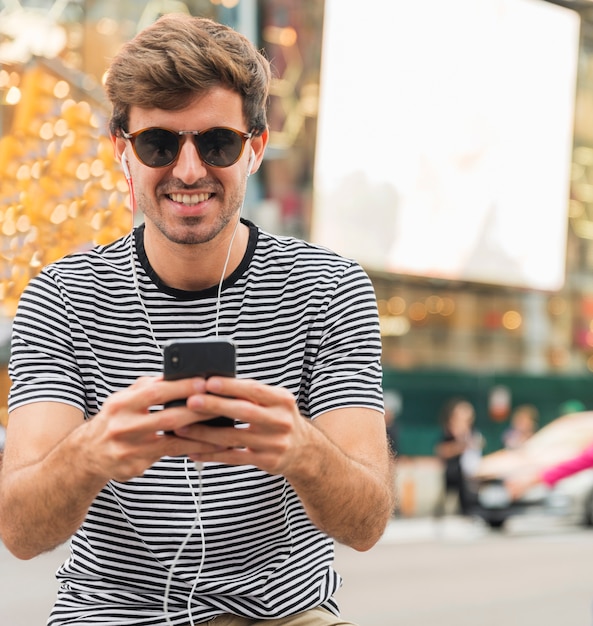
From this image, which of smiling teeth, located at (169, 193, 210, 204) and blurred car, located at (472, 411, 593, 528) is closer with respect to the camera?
smiling teeth, located at (169, 193, 210, 204)

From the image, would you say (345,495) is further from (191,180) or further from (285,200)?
(285,200)

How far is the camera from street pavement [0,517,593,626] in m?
8.15

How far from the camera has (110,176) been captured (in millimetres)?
4934

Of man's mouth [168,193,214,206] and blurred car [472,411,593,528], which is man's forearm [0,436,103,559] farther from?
blurred car [472,411,593,528]

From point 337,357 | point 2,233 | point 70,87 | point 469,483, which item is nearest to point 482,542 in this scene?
point 469,483

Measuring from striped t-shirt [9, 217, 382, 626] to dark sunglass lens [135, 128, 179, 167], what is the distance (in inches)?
9.6

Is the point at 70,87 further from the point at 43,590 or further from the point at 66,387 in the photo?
the point at 43,590

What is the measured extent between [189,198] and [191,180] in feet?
0.12

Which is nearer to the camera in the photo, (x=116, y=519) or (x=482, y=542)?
(x=116, y=519)

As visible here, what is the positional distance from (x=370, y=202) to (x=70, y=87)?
48.7 ft

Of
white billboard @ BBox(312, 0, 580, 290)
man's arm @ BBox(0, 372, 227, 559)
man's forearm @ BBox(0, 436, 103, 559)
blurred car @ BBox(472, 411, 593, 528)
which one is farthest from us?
white billboard @ BBox(312, 0, 580, 290)

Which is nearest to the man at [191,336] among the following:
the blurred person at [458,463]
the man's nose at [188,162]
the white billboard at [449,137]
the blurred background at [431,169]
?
the man's nose at [188,162]

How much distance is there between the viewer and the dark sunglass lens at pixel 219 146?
7.50 ft

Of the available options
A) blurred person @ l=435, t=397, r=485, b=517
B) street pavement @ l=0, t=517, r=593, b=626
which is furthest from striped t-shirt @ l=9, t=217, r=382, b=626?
blurred person @ l=435, t=397, r=485, b=517
